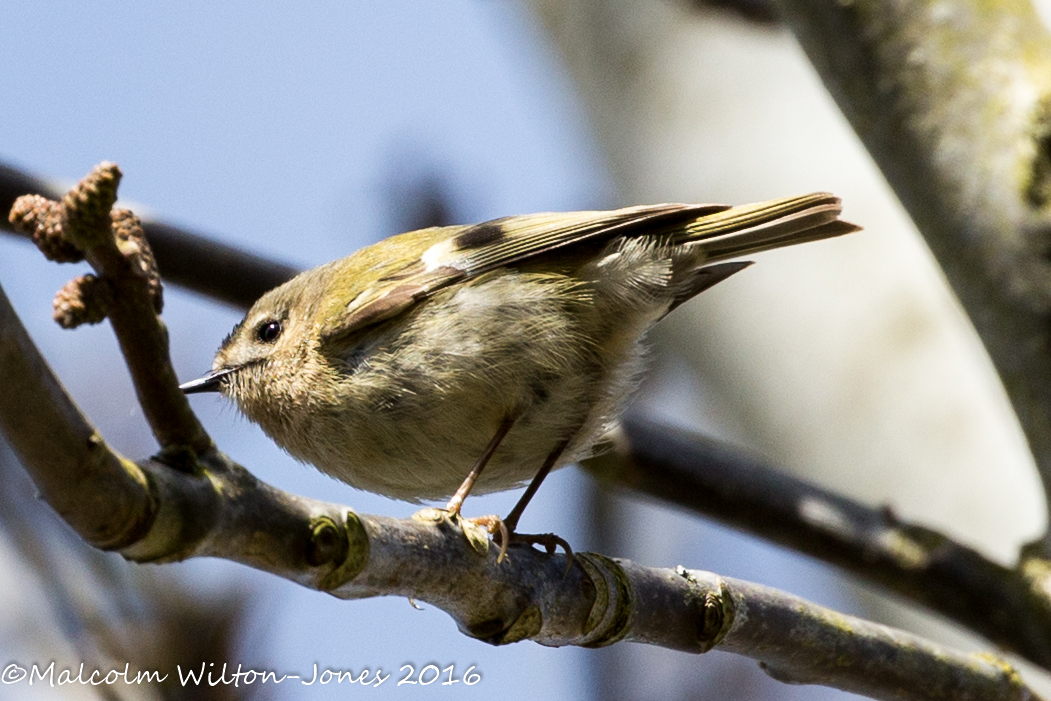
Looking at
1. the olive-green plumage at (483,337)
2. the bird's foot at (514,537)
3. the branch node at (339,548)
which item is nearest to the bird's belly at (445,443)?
the olive-green plumage at (483,337)

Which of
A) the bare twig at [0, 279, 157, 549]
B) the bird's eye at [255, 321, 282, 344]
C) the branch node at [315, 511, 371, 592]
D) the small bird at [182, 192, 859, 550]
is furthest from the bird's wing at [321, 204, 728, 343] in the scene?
the bare twig at [0, 279, 157, 549]

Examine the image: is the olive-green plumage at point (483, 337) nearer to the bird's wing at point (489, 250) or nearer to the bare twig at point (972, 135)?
the bird's wing at point (489, 250)

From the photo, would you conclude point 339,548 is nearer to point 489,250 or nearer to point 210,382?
point 489,250

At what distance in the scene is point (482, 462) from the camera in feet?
8.57

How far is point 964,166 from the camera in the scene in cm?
275

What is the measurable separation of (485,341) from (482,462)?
0.29 m

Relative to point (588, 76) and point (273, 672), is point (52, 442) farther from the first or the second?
point (588, 76)

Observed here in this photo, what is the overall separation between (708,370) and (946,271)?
1.74 m

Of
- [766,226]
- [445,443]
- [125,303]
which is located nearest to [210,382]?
[445,443]

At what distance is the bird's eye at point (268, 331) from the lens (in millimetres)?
3016

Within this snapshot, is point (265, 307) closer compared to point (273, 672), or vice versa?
point (273, 672)

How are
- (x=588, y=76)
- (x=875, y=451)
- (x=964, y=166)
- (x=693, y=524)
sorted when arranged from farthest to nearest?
1. (x=693, y=524)
2. (x=588, y=76)
3. (x=875, y=451)
4. (x=964, y=166)

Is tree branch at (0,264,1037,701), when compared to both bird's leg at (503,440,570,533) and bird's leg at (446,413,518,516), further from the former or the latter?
bird's leg at (503,440,570,533)

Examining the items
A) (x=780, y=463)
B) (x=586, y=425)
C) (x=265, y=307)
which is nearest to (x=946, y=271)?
(x=586, y=425)
